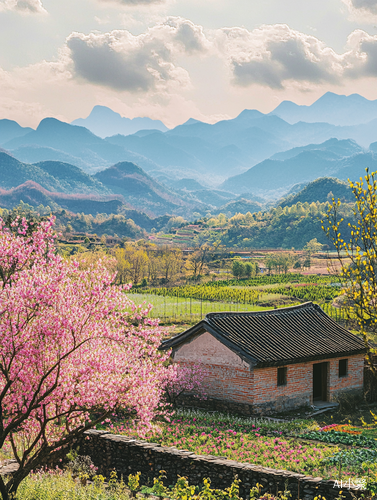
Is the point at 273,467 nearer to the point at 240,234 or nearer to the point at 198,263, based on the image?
the point at 198,263

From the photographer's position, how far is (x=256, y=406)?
703 inches

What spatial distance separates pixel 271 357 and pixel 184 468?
7458 mm

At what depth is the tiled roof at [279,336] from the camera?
18.5 metres

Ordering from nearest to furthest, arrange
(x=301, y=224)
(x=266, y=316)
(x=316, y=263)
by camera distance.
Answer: (x=266, y=316) < (x=316, y=263) < (x=301, y=224)

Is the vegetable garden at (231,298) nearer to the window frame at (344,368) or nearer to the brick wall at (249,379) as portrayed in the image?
the window frame at (344,368)

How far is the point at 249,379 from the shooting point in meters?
18.0

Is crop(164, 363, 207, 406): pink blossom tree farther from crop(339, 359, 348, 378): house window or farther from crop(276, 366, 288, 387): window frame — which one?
crop(339, 359, 348, 378): house window

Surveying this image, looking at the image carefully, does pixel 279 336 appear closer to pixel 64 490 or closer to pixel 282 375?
pixel 282 375

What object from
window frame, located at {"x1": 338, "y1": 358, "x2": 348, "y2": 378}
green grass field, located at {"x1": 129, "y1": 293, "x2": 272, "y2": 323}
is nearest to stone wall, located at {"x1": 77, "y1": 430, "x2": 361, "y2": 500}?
window frame, located at {"x1": 338, "y1": 358, "x2": 348, "y2": 378}

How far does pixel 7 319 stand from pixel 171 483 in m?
5.65

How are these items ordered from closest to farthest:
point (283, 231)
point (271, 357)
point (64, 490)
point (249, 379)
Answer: point (64, 490) → point (249, 379) → point (271, 357) → point (283, 231)

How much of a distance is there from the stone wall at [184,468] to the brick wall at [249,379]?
6362 millimetres

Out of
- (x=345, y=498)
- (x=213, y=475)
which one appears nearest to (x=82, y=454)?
(x=213, y=475)

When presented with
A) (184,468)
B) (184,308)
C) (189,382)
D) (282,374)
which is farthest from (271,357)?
(184,308)
